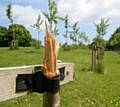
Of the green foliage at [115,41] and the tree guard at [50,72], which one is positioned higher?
the green foliage at [115,41]

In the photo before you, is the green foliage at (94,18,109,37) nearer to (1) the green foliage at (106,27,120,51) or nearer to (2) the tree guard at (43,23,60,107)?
(1) the green foliage at (106,27,120,51)

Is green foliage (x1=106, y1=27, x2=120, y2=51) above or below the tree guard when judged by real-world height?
above

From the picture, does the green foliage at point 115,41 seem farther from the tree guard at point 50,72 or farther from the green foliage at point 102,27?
the tree guard at point 50,72

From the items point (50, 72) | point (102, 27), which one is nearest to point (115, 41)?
point (102, 27)

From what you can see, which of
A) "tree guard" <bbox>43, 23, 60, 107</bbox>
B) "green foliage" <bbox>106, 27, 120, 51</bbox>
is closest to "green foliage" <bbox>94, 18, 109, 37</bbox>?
"green foliage" <bbox>106, 27, 120, 51</bbox>

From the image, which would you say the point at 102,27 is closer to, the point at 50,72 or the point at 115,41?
the point at 115,41

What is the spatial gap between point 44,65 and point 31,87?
166 millimetres

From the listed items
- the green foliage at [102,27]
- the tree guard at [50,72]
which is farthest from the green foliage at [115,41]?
the tree guard at [50,72]

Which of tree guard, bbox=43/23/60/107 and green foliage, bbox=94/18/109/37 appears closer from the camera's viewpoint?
tree guard, bbox=43/23/60/107

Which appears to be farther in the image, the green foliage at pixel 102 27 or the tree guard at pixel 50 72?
the green foliage at pixel 102 27

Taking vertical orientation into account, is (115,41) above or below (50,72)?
above

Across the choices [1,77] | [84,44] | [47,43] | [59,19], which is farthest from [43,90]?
[84,44]

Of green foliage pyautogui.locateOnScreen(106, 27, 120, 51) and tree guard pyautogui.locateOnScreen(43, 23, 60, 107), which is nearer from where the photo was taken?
tree guard pyautogui.locateOnScreen(43, 23, 60, 107)

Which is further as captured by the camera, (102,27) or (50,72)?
(102,27)
